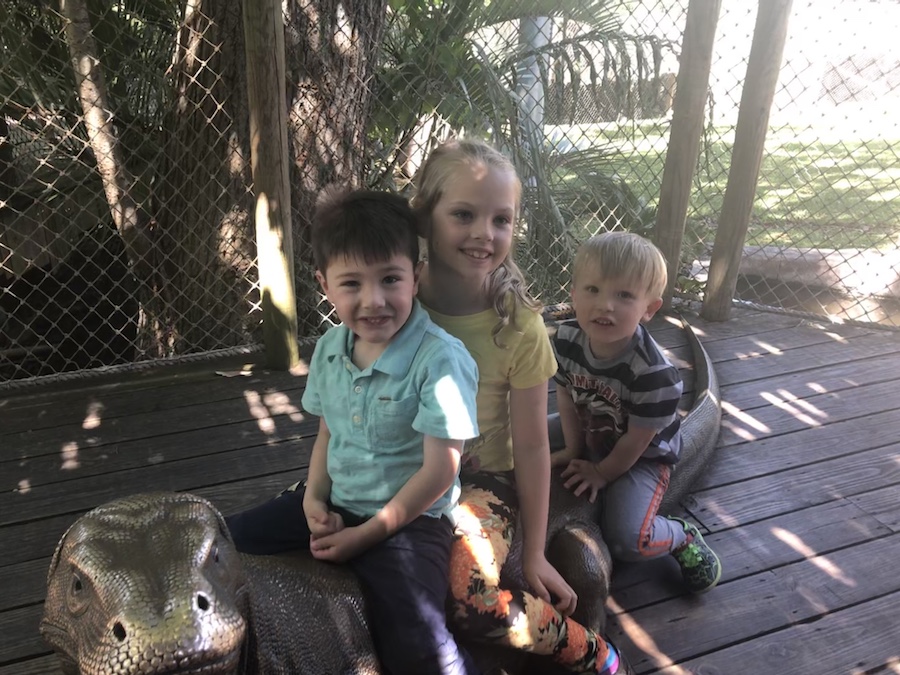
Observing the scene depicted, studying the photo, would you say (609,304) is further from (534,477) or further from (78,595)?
(78,595)

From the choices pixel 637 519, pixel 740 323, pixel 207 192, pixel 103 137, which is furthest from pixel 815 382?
pixel 103 137

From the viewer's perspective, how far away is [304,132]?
3.74m

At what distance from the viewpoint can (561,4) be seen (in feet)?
16.1

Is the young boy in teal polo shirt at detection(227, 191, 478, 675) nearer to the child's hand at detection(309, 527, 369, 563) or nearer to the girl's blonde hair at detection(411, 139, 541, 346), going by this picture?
the child's hand at detection(309, 527, 369, 563)

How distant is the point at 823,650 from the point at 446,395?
144 cm

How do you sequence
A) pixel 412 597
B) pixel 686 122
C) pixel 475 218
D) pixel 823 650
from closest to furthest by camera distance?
1. pixel 412 597
2. pixel 475 218
3. pixel 823 650
4. pixel 686 122

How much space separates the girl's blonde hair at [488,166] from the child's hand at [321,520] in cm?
57

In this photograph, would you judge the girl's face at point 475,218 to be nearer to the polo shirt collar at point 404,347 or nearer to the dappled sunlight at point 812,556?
the polo shirt collar at point 404,347

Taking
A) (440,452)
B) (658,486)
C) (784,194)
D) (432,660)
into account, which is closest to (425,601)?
(432,660)

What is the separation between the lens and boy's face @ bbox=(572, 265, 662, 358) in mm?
2123

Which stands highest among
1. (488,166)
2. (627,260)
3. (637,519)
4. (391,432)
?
(488,166)

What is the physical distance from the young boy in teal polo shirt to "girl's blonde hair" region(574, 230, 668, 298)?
717 millimetres

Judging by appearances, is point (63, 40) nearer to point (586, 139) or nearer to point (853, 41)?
point (586, 139)

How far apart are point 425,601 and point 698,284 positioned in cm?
371
